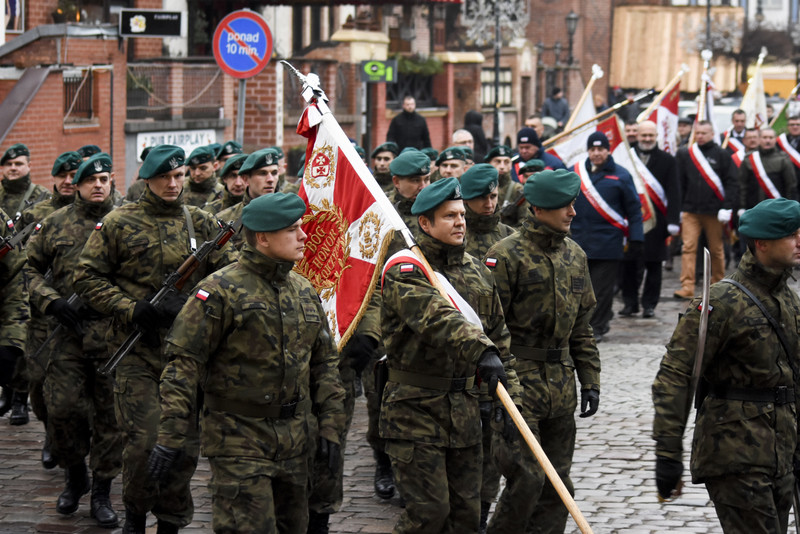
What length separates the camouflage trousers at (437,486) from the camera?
6617 millimetres

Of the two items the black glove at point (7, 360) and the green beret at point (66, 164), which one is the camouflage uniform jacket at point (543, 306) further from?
the green beret at point (66, 164)

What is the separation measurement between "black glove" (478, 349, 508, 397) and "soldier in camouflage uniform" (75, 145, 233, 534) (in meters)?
1.97

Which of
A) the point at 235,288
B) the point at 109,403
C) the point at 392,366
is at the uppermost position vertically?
the point at 235,288

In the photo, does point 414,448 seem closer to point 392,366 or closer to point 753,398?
point 392,366

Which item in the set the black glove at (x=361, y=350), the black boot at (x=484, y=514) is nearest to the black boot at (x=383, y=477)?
the black boot at (x=484, y=514)

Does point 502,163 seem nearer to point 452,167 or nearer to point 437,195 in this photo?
point 452,167

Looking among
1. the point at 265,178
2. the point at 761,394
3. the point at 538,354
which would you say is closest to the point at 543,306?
the point at 538,354

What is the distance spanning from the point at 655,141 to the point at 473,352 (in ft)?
36.2

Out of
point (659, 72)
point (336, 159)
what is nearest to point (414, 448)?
point (336, 159)

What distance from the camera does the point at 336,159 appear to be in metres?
8.02

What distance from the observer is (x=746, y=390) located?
6324mm

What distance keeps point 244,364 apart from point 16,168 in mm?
6611

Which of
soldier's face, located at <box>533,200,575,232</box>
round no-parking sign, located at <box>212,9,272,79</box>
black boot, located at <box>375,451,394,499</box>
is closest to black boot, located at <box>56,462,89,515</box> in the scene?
black boot, located at <box>375,451,394,499</box>

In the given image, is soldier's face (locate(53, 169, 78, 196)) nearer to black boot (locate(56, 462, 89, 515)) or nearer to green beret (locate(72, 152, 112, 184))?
green beret (locate(72, 152, 112, 184))
